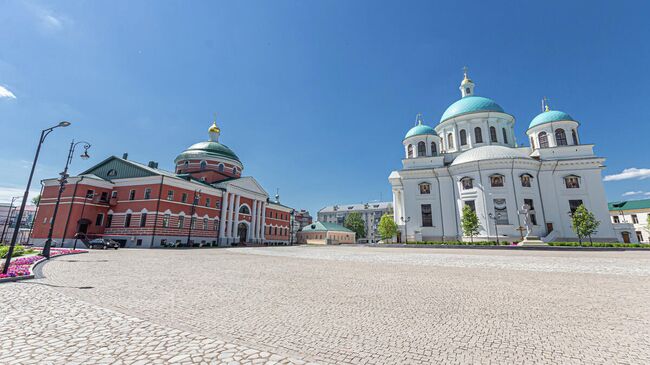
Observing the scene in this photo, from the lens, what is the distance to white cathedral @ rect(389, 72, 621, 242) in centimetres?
3308

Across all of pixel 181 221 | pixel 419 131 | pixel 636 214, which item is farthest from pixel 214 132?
pixel 636 214

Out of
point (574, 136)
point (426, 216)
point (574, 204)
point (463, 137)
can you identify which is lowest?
point (426, 216)

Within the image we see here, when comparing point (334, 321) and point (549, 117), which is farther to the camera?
point (549, 117)

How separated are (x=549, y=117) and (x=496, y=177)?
42.9ft

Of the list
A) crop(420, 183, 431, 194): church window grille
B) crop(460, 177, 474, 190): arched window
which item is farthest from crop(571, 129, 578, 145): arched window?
crop(420, 183, 431, 194): church window grille

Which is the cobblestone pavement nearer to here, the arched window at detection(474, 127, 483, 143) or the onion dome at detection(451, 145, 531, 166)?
the onion dome at detection(451, 145, 531, 166)

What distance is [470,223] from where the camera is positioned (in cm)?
3262

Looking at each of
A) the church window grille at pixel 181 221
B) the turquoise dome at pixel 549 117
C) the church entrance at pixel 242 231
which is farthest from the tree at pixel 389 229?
the church window grille at pixel 181 221

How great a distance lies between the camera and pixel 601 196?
3284 centimetres

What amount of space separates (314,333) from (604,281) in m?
9.94

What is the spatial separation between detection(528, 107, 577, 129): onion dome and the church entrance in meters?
46.0

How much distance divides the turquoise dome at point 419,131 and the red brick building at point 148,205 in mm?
28253

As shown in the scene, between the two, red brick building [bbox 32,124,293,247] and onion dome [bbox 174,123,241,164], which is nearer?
red brick building [bbox 32,124,293,247]

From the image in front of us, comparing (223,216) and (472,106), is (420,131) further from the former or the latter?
(223,216)
